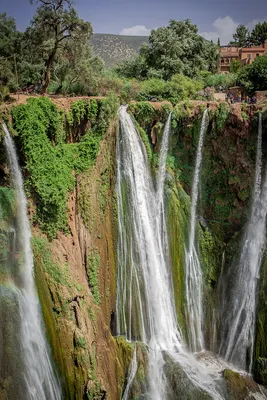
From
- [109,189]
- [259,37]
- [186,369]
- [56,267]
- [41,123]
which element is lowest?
[186,369]

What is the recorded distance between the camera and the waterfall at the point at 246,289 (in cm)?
1714

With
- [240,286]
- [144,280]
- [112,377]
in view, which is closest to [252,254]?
[240,286]

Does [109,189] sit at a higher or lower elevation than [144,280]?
higher

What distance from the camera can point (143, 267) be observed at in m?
17.0

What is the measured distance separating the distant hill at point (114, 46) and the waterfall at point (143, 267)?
1763 inches

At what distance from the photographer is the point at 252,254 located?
1817 cm

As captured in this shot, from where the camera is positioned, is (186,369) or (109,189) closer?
(186,369)

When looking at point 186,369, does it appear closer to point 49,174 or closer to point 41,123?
point 49,174

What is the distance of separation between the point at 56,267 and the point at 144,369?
522 centimetres

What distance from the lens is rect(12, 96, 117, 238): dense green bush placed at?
581 inches

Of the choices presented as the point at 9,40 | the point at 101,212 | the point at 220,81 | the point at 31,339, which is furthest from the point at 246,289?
the point at 9,40

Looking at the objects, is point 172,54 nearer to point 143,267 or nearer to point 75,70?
point 75,70

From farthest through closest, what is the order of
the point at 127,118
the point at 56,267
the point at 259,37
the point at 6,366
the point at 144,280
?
1. the point at 259,37
2. the point at 127,118
3. the point at 144,280
4. the point at 56,267
5. the point at 6,366

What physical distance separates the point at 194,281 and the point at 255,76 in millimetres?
14892
